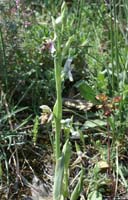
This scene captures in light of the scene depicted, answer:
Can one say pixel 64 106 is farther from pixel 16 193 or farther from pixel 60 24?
pixel 60 24

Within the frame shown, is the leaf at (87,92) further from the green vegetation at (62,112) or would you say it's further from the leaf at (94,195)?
the leaf at (94,195)

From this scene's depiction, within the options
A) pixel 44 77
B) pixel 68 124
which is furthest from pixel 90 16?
pixel 68 124

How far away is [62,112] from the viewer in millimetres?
2045

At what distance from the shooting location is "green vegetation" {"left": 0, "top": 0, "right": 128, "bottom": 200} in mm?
1649

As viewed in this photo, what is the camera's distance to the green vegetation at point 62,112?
1649 millimetres

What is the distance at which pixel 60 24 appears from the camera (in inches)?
54.3

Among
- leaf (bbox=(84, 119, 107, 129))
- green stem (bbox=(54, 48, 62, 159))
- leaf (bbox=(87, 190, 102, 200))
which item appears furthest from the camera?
Result: leaf (bbox=(84, 119, 107, 129))

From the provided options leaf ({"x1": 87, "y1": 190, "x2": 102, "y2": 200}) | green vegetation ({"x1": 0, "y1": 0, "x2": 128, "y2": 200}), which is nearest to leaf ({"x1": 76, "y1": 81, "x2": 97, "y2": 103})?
green vegetation ({"x1": 0, "y1": 0, "x2": 128, "y2": 200})

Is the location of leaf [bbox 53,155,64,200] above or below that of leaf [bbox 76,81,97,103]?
below

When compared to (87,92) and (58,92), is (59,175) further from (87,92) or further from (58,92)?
(87,92)

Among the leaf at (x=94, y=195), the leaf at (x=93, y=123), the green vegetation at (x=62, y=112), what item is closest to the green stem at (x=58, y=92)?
the green vegetation at (x=62, y=112)

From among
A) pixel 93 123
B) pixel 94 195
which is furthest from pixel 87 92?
pixel 94 195

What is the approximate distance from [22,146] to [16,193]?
0.24 m

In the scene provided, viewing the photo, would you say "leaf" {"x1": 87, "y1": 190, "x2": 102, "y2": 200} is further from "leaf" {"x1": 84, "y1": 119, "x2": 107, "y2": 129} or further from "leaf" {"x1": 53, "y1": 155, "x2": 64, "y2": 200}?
"leaf" {"x1": 84, "y1": 119, "x2": 107, "y2": 129}
